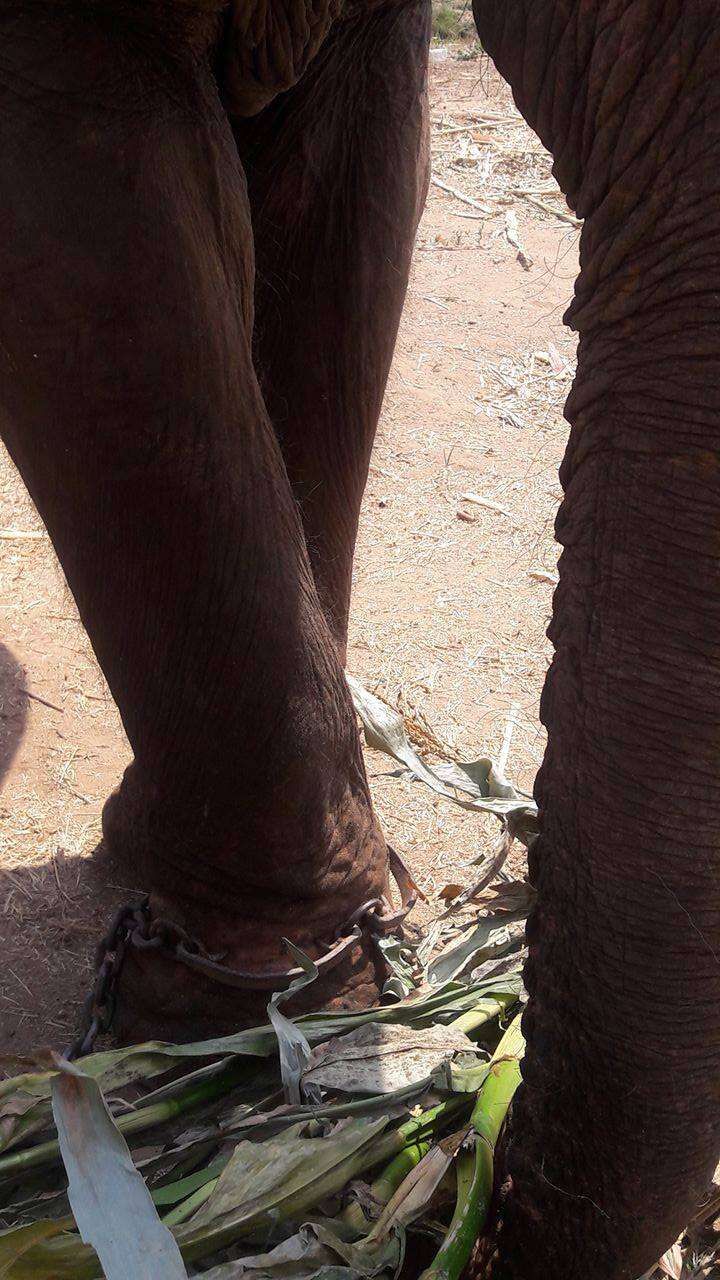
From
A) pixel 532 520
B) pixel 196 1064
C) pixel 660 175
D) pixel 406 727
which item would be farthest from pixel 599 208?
pixel 532 520

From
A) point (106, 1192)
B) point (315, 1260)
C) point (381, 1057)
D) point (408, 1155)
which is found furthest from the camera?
point (381, 1057)

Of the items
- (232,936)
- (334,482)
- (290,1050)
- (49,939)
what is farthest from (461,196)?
(290,1050)

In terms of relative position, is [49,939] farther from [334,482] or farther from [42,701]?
[334,482]

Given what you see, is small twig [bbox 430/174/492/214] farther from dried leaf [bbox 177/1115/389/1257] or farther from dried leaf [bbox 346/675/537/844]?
dried leaf [bbox 177/1115/389/1257]

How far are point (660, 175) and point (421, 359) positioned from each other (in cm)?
362

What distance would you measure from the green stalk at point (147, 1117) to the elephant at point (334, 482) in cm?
25

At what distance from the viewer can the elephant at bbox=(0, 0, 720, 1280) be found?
109 cm

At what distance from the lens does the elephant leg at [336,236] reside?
2100 mm

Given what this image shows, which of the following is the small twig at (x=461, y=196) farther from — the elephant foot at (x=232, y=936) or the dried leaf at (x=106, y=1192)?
the dried leaf at (x=106, y=1192)

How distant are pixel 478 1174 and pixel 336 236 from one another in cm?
137

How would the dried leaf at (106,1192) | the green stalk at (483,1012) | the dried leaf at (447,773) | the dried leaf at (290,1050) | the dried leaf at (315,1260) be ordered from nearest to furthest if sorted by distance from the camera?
1. the dried leaf at (106,1192)
2. the dried leaf at (315,1260)
3. the dried leaf at (290,1050)
4. the green stalk at (483,1012)
5. the dried leaf at (447,773)

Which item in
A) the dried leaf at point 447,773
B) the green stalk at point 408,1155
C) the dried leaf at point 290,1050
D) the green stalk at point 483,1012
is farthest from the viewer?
the dried leaf at point 447,773

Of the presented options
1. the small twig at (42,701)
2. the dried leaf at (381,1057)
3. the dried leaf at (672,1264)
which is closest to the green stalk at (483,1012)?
the dried leaf at (381,1057)

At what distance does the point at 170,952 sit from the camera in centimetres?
200
